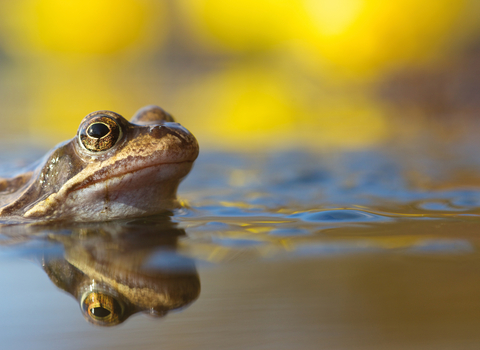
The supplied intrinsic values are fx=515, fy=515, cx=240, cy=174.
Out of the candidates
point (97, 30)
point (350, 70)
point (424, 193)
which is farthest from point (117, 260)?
point (97, 30)

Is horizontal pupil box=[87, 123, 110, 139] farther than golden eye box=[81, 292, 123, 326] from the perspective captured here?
Yes

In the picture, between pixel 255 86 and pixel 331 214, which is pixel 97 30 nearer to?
pixel 255 86

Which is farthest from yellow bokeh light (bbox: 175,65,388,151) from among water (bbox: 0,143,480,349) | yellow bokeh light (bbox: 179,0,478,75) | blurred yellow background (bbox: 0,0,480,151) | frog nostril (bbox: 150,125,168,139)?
yellow bokeh light (bbox: 179,0,478,75)

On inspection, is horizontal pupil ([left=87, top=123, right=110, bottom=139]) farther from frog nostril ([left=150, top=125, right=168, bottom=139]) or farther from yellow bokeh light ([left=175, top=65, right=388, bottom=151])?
yellow bokeh light ([left=175, top=65, right=388, bottom=151])

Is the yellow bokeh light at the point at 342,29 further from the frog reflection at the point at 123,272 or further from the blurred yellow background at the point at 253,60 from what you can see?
the frog reflection at the point at 123,272

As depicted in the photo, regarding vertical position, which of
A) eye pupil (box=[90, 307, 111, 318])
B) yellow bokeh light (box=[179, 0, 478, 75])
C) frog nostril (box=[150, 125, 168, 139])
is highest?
yellow bokeh light (box=[179, 0, 478, 75])

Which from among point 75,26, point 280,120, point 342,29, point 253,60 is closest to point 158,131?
point 280,120
